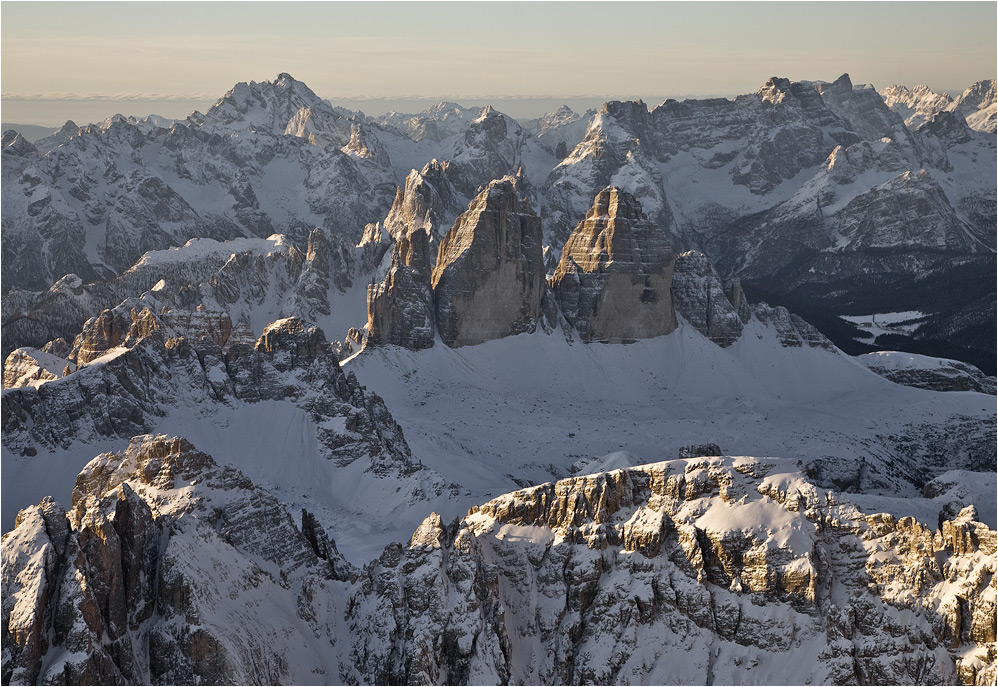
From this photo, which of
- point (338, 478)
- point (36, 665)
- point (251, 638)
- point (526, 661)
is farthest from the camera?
point (338, 478)

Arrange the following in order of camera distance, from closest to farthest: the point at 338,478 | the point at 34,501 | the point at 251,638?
the point at 251,638
the point at 34,501
the point at 338,478

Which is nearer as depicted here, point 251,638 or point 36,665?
point 36,665

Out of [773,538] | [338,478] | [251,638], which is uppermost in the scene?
[773,538]

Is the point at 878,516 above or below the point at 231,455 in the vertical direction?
above

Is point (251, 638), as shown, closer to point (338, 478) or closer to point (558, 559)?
point (558, 559)

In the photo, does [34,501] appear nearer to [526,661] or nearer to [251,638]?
[251,638]

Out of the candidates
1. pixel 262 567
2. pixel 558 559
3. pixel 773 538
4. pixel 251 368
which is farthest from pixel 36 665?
pixel 251 368

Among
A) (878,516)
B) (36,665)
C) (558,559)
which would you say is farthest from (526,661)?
(36,665)
